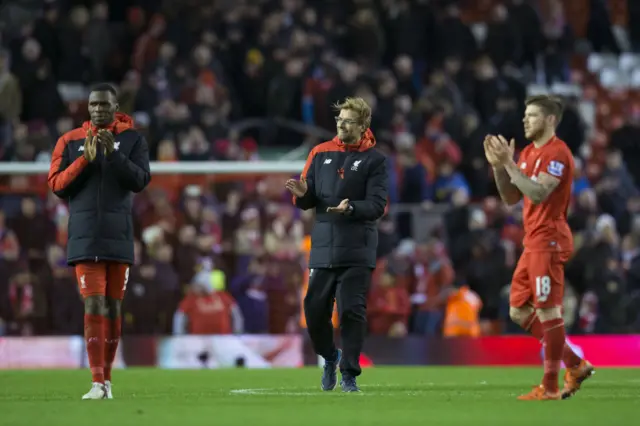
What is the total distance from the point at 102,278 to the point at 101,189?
0.69m

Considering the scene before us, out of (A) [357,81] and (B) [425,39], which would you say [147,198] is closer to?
(A) [357,81]

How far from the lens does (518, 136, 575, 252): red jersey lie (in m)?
10.5

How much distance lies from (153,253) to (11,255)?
1867 mm

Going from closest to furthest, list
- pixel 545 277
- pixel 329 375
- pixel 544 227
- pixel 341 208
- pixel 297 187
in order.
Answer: pixel 545 277
pixel 544 227
pixel 341 208
pixel 297 187
pixel 329 375

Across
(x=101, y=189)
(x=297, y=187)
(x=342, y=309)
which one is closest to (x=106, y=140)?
(x=101, y=189)

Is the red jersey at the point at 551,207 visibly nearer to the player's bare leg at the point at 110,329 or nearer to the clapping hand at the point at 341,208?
the clapping hand at the point at 341,208

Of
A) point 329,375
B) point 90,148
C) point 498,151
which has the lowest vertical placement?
point 329,375

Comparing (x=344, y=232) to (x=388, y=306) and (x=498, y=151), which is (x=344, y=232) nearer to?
(x=498, y=151)

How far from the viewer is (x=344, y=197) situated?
38.7 ft

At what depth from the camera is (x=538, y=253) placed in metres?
10.5

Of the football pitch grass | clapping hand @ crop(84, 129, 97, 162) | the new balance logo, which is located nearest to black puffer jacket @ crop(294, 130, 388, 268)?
the football pitch grass

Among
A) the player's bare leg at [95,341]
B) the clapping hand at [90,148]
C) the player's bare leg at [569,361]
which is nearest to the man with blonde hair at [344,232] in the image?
the player's bare leg at [569,361]

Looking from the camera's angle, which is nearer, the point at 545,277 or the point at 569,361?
the point at 545,277

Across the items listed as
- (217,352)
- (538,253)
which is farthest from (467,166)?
(538,253)
